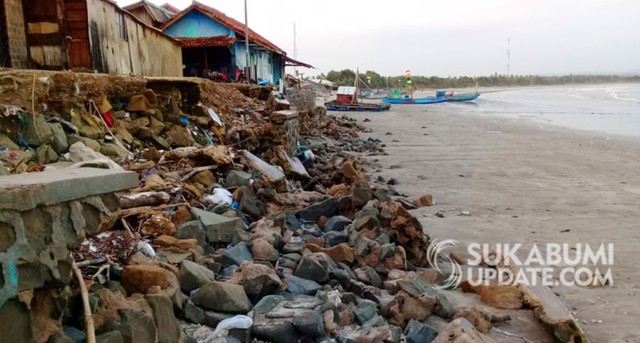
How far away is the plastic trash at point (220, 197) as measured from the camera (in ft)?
18.5

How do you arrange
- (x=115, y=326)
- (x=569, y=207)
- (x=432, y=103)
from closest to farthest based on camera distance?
(x=115, y=326)
(x=569, y=207)
(x=432, y=103)

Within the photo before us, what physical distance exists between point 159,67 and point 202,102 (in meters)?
8.56

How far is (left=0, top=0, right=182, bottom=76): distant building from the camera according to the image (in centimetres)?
1123

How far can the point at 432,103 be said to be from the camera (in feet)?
145

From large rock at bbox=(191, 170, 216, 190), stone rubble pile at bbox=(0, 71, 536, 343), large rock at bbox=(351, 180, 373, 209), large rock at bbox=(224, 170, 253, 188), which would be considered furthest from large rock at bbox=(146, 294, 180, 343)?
large rock at bbox=(351, 180, 373, 209)

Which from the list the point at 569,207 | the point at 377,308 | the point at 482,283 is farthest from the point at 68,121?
the point at 569,207

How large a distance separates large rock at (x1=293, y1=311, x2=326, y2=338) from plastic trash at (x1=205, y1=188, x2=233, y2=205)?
2750 mm

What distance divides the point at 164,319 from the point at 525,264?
4.01 metres

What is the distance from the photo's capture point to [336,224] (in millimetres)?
5738

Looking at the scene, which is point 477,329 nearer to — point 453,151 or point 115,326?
point 115,326

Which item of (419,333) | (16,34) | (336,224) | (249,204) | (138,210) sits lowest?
(419,333)

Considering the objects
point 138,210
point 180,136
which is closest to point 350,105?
point 180,136

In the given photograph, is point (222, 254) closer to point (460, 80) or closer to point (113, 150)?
point (113, 150)

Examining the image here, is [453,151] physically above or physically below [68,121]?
below
